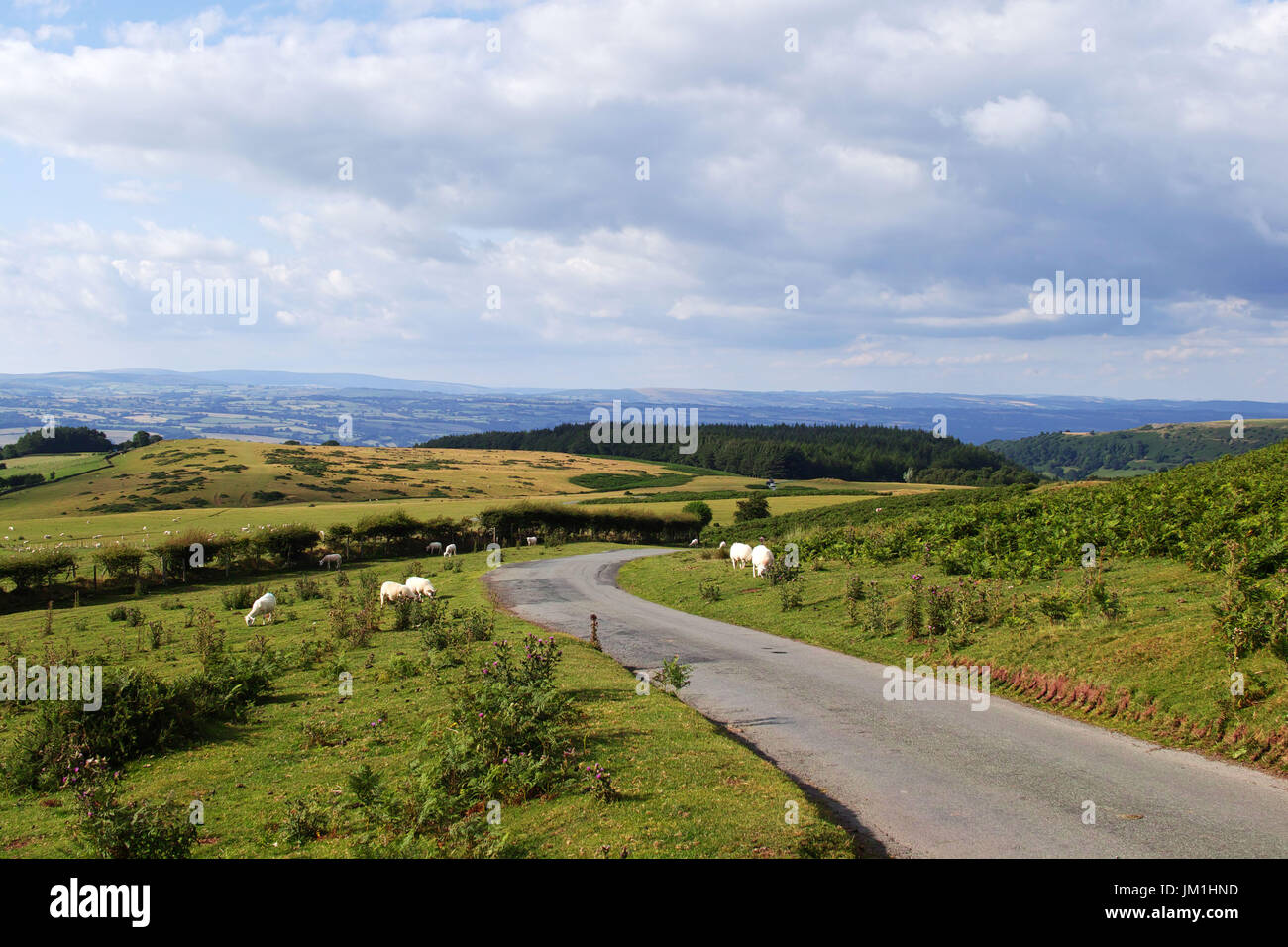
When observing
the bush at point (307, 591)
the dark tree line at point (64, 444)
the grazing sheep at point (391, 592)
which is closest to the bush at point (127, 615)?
the bush at point (307, 591)

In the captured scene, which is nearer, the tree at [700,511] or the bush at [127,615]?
the bush at [127,615]

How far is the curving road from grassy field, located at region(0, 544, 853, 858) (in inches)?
43.7

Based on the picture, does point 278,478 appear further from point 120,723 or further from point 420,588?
point 120,723

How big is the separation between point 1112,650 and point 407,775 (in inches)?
538

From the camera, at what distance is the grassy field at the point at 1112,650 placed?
1242 centimetres

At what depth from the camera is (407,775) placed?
11891 mm

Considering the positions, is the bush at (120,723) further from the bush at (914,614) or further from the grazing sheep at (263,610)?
the bush at (914,614)

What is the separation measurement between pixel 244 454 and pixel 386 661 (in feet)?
491

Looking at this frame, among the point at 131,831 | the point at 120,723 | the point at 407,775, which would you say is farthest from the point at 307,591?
the point at 131,831

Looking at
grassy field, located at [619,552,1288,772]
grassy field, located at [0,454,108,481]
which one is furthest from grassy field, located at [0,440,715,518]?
grassy field, located at [619,552,1288,772]

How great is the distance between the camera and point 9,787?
12211 mm

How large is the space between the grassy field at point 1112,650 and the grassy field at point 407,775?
7050 millimetres
